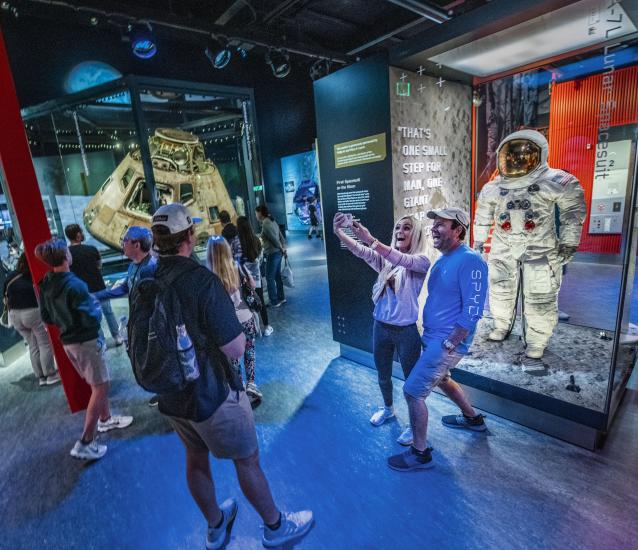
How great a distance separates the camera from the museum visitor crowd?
4.77ft

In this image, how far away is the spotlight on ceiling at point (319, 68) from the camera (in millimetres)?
9545

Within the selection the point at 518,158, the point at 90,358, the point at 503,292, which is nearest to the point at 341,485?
the point at 90,358

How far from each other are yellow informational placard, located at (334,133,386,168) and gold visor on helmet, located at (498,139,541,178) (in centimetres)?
115

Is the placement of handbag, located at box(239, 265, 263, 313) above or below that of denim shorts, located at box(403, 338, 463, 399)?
above

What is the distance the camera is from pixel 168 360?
142 centimetres

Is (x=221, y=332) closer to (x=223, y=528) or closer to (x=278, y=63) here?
(x=223, y=528)

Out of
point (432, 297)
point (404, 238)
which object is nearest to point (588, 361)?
point (432, 297)

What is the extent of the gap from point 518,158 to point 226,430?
3.29 m

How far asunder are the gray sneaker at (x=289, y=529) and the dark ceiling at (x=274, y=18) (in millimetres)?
7521

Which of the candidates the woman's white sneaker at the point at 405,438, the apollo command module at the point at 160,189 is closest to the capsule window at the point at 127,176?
the apollo command module at the point at 160,189

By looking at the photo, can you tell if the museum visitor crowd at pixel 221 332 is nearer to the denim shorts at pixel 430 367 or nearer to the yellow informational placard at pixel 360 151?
the denim shorts at pixel 430 367

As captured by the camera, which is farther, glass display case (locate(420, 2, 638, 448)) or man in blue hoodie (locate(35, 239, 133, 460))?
man in blue hoodie (locate(35, 239, 133, 460))

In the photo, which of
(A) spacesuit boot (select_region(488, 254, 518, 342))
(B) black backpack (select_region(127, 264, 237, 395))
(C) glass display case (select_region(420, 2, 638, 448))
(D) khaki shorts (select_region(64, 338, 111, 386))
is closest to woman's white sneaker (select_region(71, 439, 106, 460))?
(D) khaki shorts (select_region(64, 338, 111, 386))

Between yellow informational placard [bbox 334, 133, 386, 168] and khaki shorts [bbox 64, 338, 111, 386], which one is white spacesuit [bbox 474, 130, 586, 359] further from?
khaki shorts [bbox 64, 338, 111, 386]
